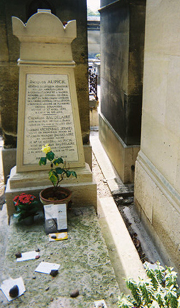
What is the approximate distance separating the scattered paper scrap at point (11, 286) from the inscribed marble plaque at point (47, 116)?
1.77 metres

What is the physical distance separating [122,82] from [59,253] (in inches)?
160

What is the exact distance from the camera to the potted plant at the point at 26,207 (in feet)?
12.8

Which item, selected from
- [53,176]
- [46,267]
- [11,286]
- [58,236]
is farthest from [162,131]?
[11,286]

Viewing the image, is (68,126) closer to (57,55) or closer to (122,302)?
(57,55)

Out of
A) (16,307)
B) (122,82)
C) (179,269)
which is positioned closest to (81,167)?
(179,269)

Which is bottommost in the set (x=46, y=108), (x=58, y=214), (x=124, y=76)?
(x=58, y=214)

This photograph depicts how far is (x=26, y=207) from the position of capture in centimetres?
393

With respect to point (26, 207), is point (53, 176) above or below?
above

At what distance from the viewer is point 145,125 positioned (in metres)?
4.83

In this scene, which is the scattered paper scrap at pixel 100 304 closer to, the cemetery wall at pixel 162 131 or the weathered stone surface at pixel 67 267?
the weathered stone surface at pixel 67 267

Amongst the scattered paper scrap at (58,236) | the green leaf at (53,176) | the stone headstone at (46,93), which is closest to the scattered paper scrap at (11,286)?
the scattered paper scrap at (58,236)

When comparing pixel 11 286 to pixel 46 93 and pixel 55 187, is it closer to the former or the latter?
pixel 55 187

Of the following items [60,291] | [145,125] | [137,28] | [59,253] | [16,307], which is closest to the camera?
[16,307]

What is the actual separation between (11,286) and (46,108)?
2.37 metres
